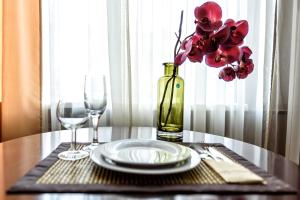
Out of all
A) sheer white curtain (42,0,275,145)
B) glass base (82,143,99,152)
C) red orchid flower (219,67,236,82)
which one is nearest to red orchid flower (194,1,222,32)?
red orchid flower (219,67,236,82)

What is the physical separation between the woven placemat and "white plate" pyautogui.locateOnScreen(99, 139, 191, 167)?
36mm

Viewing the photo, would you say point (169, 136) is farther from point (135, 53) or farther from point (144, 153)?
point (135, 53)

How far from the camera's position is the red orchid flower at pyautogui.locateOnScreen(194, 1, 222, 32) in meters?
0.93

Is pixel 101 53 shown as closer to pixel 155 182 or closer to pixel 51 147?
pixel 51 147

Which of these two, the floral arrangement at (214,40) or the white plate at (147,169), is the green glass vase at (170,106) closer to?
the floral arrangement at (214,40)

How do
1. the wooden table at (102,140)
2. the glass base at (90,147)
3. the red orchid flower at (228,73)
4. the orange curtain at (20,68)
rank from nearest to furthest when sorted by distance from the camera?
1. the wooden table at (102,140)
2. the glass base at (90,147)
3. the red orchid flower at (228,73)
4. the orange curtain at (20,68)

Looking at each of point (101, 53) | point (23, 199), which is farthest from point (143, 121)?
point (23, 199)

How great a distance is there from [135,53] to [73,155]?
97cm

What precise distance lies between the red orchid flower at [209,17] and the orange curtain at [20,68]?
1.09 metres

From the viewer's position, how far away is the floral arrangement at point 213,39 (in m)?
0.93

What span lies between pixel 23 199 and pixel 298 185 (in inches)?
24.4

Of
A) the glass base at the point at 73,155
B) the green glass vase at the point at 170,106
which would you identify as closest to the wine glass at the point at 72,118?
the glass base at the point at 73,155

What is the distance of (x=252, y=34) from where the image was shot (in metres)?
1.81

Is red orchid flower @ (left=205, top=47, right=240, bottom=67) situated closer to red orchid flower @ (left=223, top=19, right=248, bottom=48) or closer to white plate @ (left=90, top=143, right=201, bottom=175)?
red orchid flower @ (left=223, top=19, right=248, bottom=48)
